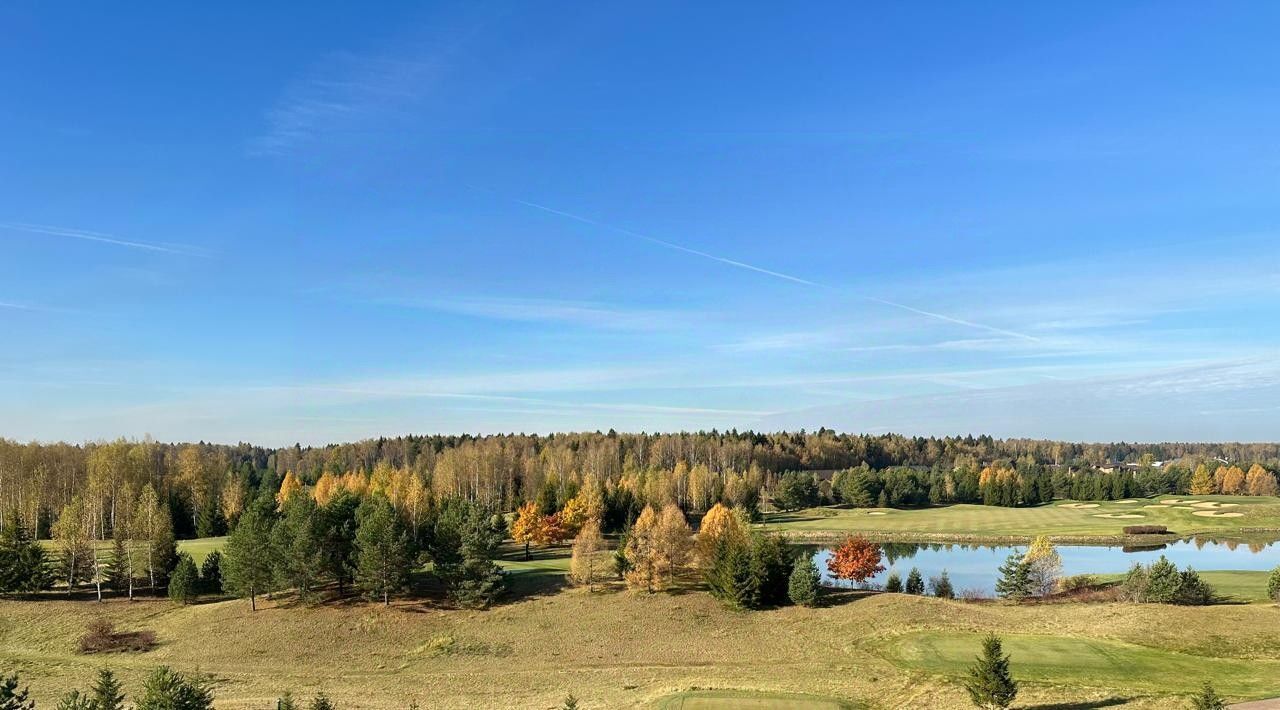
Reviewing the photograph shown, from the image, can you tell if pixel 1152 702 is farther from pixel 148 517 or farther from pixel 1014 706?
pixel 148 517

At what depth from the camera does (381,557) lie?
2387 inches

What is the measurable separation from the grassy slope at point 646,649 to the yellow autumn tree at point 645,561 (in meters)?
1.94

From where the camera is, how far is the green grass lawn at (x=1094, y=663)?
35875 millimetres

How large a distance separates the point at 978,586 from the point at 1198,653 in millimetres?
35722

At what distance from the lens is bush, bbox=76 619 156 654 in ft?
171

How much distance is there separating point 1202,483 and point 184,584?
204 metres

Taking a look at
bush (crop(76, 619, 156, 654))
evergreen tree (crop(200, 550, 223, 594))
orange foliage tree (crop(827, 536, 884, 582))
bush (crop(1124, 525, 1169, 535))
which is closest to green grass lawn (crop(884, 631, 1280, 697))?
orange foliage tree (crop(827, 536, 884, 582))

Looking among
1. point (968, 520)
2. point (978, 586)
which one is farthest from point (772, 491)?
point (978, 586)

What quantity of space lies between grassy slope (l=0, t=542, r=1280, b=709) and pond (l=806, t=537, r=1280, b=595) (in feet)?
78.1

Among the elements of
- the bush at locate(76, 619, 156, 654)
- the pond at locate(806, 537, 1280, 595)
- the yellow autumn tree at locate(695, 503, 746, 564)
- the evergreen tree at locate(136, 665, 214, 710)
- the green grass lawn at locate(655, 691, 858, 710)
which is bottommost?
the pond at locate(806, 537, 1280, 595)

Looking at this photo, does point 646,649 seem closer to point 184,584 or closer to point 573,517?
point 184,584

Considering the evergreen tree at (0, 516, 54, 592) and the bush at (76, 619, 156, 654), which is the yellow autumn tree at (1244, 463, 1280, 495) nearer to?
the bush at (76, 619, 156, 654)

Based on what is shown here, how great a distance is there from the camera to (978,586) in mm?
76250

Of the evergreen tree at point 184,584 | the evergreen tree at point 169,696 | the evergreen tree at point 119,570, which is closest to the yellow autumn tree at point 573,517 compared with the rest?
the evergreen tree at point 184,584
